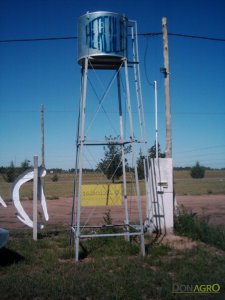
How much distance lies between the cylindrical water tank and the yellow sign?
3.01m

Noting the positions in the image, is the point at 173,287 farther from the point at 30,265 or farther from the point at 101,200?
the point at 101,200

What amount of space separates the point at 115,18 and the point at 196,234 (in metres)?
5.78

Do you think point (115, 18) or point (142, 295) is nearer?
point (142, 295)

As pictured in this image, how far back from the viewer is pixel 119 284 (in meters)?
7.21

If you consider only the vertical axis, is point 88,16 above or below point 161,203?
above

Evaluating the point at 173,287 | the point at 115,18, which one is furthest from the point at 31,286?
the point at 115,18

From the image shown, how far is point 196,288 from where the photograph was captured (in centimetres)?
703

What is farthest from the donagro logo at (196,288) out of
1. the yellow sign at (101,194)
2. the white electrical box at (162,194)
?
the white electrical box at (162,194)

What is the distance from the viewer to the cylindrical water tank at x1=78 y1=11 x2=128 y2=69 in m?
10.1

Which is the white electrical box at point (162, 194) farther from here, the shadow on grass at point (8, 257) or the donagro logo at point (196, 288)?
the donagro logo at point (196, 288)

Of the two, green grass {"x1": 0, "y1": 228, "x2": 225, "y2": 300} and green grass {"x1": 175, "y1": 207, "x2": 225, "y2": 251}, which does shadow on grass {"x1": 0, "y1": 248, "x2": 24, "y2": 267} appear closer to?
green grass {"x1": 0, "y1": 228, "x2": 225, "y2": 300}

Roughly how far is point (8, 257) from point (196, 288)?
420 cm

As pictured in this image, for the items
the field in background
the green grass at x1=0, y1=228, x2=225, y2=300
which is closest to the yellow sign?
the green grass at x1=0, y1=228, x2=225, y2=300

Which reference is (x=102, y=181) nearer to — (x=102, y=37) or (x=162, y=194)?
(x=162, y=194)
